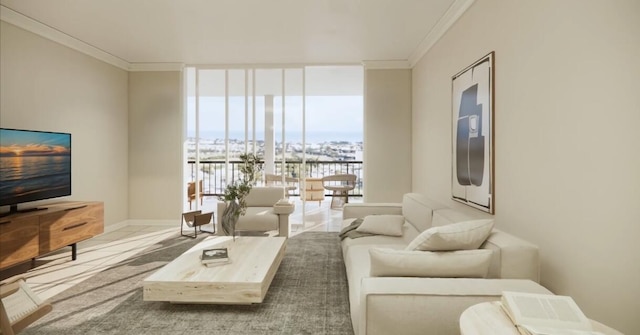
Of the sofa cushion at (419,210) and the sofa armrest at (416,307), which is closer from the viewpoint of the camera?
the sofa armrest at (416,307)

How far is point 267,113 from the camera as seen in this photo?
21.5 ft

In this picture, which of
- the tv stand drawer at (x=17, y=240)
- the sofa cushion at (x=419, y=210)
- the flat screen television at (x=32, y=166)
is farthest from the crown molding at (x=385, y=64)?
the tv stand drawer at (x=17, y=240)

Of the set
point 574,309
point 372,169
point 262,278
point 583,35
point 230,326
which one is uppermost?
point 583,35

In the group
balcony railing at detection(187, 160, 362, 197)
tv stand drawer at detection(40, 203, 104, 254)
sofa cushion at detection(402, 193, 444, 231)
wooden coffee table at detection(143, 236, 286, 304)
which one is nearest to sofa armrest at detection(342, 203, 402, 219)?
sofa cushion at detection(402, 193, 444, 231)

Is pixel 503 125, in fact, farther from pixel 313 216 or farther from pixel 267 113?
pixel 267 113

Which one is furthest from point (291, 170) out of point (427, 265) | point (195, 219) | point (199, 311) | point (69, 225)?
point (427, 265)

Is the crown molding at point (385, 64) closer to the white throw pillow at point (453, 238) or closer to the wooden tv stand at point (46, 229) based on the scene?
the white throw pillow at point (453, 238)

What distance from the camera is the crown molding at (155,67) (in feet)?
18.9

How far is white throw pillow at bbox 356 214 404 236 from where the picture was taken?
3473mm

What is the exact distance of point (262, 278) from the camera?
2584 millimetres

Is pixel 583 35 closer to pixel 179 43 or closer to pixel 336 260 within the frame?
pixel 336 260

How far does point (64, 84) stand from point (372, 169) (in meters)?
4.43

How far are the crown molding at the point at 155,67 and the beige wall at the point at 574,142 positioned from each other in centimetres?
473

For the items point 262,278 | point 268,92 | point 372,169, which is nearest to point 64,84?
point 268,92
